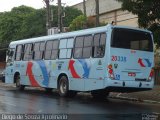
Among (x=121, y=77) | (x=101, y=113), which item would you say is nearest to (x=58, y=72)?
(x=121, y=77)

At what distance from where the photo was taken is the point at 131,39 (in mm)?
18812

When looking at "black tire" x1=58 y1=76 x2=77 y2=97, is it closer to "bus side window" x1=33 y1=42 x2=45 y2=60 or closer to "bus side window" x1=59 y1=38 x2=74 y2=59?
"bus side window" x1=59 y1=38 x2=74 y2=59

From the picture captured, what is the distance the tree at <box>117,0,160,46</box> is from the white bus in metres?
0.32

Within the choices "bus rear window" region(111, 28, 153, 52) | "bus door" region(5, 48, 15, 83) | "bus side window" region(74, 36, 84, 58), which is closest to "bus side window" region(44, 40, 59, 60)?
"bus side window" region(74, 36, 84, 58)

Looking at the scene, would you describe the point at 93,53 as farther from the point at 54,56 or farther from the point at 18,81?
the point at 18,81

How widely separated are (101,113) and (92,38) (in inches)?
226

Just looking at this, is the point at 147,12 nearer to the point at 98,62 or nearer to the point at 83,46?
the point at 98,62

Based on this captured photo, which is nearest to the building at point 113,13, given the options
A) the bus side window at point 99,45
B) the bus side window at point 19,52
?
the bus side window at point 19,52

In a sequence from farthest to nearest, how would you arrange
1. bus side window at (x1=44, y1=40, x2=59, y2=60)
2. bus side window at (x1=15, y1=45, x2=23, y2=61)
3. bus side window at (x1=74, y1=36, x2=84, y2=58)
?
1. bus side window at (x1=15, y1=45, x2=23, y2=61)
2. bus side window at (x1=44, y1=40, x2=59, y2=60)
3. bus side window at (x1=74, y1=36, x2=84, y2=58)

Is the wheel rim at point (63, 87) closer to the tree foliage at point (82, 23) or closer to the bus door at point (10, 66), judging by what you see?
the bus door at point (10, 66)

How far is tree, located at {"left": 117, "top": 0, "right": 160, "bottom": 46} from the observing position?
18203 millimetres

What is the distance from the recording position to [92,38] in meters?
19.4

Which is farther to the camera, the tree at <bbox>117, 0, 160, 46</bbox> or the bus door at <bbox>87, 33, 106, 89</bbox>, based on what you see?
the bus door at <bbox>87, 33, 106, 89</bbox>

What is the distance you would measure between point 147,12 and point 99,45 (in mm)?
2411
